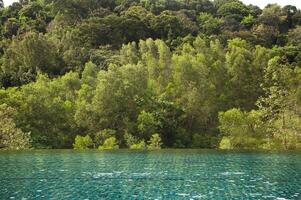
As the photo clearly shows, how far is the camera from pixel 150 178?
105ft

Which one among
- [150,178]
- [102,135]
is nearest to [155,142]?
[102,135]

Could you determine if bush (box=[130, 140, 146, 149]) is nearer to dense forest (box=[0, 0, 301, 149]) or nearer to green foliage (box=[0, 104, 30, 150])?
dense forest (box=[0, 0, 301, 149])

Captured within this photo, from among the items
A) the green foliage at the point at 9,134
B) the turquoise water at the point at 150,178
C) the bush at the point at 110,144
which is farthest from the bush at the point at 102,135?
the turquoise water at the point at 150,178

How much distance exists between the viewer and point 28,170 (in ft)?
120

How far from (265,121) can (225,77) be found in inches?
483

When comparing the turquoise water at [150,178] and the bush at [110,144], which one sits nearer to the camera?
the turquoise water at [150,178]

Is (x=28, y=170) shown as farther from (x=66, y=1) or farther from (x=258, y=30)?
(x=66, y=1)

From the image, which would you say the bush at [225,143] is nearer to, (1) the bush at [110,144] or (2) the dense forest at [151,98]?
(2) the dense forest at [151,98]

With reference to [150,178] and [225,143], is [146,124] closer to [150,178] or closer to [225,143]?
[225,143]

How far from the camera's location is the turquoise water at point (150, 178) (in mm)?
25281

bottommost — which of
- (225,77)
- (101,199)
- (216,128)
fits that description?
(101,199)

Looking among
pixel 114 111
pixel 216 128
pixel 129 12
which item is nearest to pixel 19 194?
pixel 114 111

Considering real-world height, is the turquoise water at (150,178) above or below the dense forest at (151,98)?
below

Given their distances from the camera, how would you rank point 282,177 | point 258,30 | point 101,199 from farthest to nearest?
point 258,30 < point 282,177 < point 101,199
